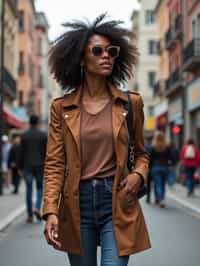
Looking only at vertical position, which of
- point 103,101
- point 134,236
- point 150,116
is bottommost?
point 150,116

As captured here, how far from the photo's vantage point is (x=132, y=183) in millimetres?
4062

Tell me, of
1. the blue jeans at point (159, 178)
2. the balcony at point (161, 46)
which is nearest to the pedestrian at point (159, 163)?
the blue jeans at point (159, 178)

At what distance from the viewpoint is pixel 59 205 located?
413 centimetres

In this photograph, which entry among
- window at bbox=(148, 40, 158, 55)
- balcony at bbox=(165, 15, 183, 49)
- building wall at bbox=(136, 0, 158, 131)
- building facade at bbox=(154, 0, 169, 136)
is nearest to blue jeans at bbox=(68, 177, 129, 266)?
balcony at bbox=(165, 15, 183, 49)

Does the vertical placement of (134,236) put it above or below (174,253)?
above

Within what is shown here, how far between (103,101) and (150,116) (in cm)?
6825

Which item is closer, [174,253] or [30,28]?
[174,253]

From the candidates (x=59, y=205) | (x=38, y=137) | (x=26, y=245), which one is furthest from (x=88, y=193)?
(x=38, y=137)

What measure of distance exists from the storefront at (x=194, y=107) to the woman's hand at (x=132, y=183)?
3131cm

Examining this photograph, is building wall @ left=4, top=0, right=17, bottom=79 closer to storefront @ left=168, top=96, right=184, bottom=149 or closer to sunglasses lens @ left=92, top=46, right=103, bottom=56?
storefront @ left=168, top=96, right=184, bottom=149

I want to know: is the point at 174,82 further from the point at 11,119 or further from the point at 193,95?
the point at 11,119

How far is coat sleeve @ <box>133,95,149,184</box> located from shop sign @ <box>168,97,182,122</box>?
39025 mm

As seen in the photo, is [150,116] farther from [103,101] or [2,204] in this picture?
[103,101]

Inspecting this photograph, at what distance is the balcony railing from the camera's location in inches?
1690
